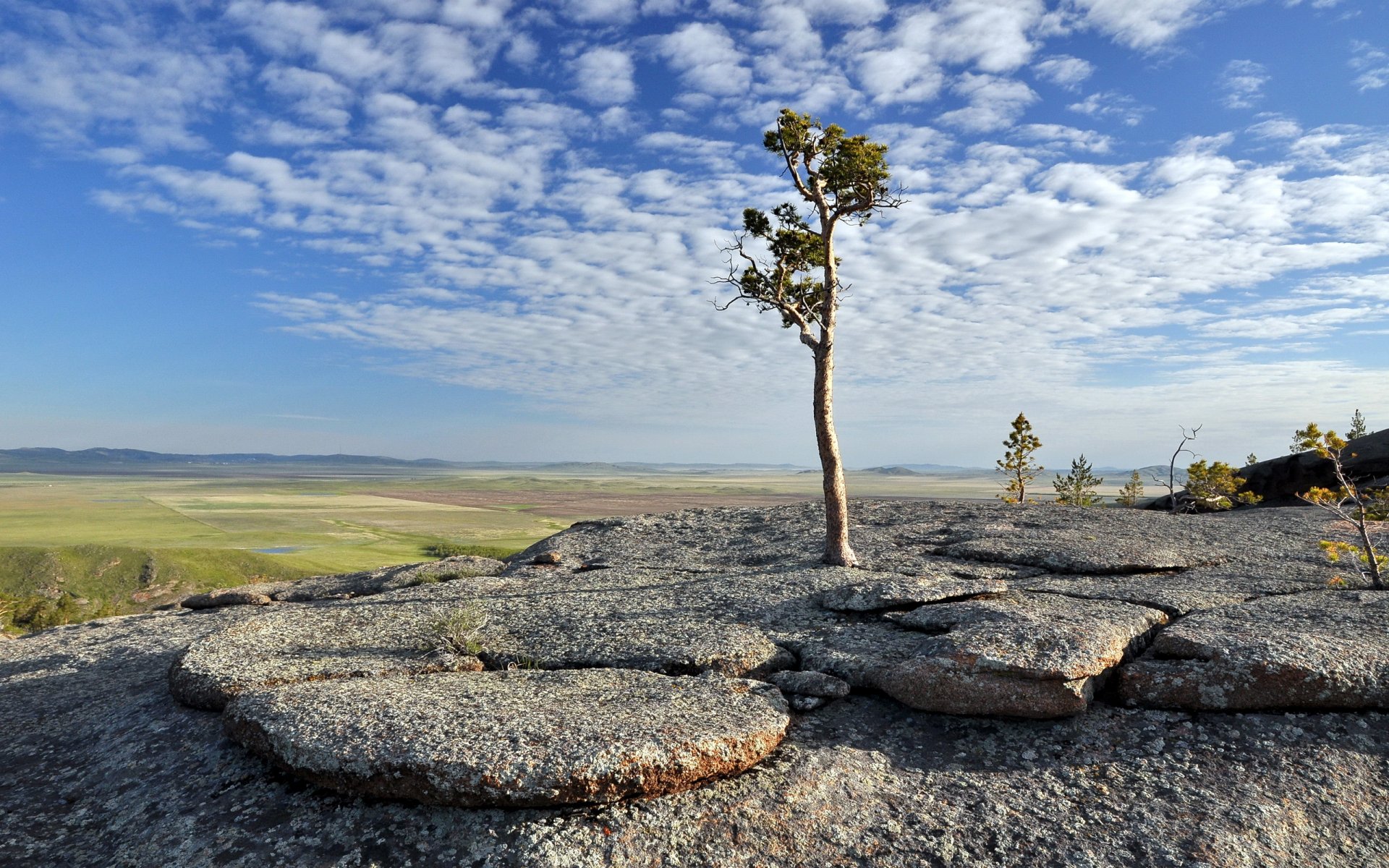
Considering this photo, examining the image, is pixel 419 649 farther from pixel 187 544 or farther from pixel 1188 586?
pixel 187 544

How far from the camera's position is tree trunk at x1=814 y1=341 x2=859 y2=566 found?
19.5 meters

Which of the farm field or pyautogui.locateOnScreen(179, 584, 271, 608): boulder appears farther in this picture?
the farm field

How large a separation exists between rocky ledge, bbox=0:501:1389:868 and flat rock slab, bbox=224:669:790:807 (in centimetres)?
4

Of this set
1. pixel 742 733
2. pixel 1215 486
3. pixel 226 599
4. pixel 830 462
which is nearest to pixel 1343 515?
pixel 830 462

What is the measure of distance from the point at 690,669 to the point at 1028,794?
511 cm

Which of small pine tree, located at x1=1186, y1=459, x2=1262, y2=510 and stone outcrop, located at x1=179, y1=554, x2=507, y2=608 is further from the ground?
small pine tree, located at x1=1186, y1=459, x2=1262, y2=510

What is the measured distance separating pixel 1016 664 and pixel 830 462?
401 inches

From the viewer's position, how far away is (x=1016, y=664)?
397 inches

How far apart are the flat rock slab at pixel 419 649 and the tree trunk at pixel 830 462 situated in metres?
6.73

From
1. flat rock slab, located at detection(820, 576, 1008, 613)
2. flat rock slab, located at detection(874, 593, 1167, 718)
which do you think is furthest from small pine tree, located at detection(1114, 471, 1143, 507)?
flat rock slab, located at detection(874, 593, 1167, 718)

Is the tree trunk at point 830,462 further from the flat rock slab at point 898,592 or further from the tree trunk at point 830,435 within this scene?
the flat rock slab at point 898,592

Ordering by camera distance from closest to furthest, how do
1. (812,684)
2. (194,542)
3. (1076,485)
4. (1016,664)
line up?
1. (1016,664)
2. (812,684)
3. (1076,485)
4. (194,542)

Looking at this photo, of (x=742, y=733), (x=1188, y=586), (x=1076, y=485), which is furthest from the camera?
(x=1076, y=485)

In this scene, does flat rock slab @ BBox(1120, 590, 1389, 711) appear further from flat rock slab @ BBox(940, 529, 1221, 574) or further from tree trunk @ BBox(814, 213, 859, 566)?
tree trunk @ BBox(814, 213, 859, 566)
